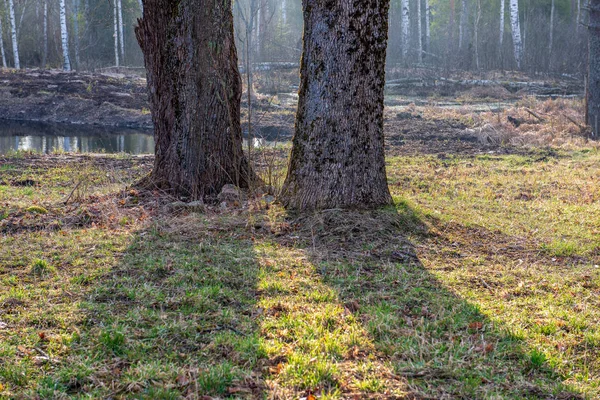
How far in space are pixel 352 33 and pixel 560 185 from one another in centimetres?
513

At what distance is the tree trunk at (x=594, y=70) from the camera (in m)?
15.1

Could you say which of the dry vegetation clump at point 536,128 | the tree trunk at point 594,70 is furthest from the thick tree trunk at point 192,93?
the tree trunk at point 594,70

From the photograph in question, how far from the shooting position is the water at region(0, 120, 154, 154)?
53.1 feet

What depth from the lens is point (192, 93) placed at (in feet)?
24.7

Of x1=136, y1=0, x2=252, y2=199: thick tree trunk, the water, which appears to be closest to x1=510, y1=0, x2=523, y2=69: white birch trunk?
the water

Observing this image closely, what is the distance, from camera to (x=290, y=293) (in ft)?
15.2

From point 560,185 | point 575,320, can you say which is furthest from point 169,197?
point 560,185

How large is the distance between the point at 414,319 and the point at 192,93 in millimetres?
4532

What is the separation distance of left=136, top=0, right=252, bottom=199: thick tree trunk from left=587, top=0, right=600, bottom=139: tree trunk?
36.3ft

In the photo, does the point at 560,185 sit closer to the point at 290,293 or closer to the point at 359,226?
the point at 359,226

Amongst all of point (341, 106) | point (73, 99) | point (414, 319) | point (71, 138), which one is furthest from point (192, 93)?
point (73, 99)

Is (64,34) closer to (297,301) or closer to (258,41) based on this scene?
(258,41)

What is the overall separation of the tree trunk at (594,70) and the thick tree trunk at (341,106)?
430 inches

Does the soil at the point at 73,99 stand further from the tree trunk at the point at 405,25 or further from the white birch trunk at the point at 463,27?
the white birch trunk at the point at 463,27
